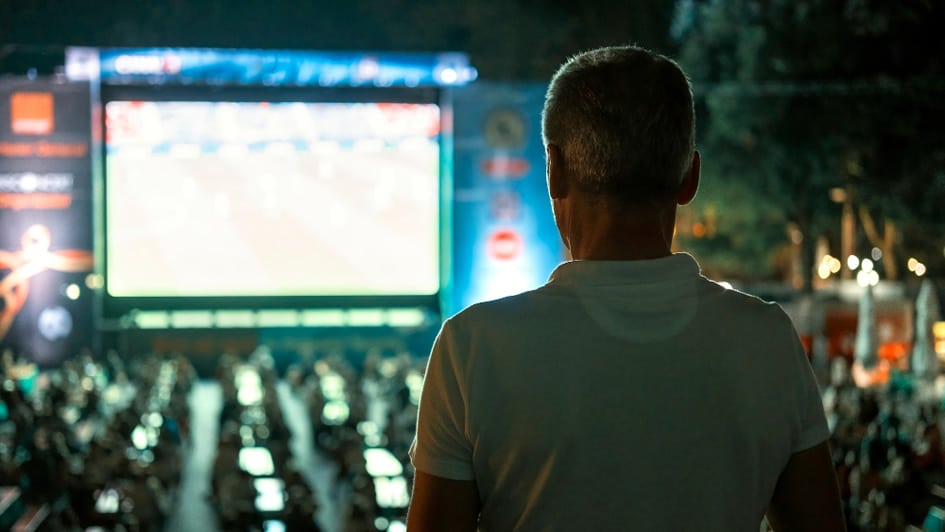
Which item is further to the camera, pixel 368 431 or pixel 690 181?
pixel 368 431

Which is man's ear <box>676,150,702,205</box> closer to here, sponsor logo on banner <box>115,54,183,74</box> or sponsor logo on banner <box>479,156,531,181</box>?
sponsor logo on banner <box>479,156,531,181</box>

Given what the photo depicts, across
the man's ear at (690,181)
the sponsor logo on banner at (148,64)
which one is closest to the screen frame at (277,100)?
the sponsor logo on banner at (148,64)

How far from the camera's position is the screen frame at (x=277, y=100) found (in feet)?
57.8

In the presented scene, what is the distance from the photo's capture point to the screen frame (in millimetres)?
17609

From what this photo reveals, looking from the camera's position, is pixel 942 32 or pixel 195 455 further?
pixel 942 32

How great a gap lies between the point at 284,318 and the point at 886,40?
10.0 metres

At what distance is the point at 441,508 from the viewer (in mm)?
1266

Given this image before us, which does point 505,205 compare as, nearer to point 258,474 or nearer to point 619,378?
point 258,474

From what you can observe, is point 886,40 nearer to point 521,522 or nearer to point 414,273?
point 414,273

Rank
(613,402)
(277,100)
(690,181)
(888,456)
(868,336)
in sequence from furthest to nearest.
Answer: (277,100), (868,336), (888,456), (690,181), (613,402)

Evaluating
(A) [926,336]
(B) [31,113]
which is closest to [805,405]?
(A) [926,336]

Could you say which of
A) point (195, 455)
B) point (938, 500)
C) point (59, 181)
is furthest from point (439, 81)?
point (938, 500)

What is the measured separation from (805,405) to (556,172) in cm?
35

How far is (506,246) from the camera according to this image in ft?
59.4
